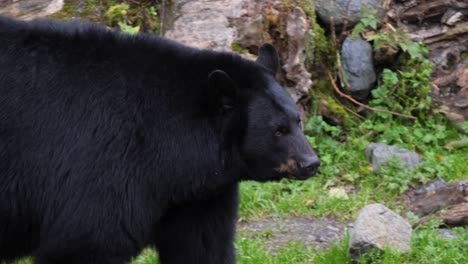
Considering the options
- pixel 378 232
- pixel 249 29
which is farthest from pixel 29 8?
pixel 378 232

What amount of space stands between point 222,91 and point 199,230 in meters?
0.95

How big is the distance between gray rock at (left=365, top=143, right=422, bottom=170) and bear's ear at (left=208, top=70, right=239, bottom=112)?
11.5 feet

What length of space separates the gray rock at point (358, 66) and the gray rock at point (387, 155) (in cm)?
101

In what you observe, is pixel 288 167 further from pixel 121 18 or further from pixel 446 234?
pixel 121 18

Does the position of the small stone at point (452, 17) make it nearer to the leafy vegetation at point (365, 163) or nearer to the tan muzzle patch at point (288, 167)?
the leafy vegetation at point (365, 163)

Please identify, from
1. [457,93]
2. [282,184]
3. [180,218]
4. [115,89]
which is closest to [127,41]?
[115,89]

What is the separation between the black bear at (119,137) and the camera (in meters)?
4.82

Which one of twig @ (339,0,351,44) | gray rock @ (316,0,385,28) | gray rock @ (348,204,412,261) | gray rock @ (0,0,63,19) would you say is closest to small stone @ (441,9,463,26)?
gray rock @ (316,0,385,28)

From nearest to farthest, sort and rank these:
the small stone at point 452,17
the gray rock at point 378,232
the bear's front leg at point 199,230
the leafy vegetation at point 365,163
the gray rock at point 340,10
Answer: the bear's front leg at point 199,230 < the gray rock at point 378,232 < the leafy vegetation at point 365,163 < the gray rock at point 340,10 < the small stone at point 452,17

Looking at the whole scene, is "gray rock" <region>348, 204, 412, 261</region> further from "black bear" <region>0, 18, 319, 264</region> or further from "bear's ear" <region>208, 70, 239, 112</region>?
"bear's ear" <region>208, 70, 239, 112</region>

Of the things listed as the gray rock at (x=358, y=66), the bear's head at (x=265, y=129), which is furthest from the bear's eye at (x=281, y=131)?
the gray rock at (x=358, y=66)

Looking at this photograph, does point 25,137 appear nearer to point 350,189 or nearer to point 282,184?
point 282,184

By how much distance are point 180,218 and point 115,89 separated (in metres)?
0.94

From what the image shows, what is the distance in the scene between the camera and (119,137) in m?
4.88
